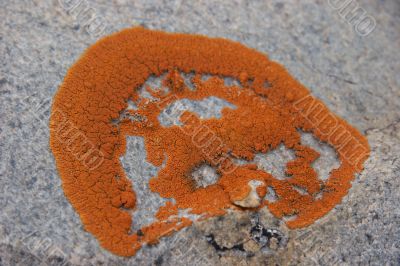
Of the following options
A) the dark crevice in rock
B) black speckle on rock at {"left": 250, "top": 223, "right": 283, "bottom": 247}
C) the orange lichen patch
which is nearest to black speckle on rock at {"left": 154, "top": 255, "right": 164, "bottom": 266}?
the orange lichen patch

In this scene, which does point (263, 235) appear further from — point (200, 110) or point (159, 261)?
point (200, 110)

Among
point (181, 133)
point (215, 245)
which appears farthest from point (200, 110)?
point (215, 245)

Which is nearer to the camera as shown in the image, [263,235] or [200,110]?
[263,235]

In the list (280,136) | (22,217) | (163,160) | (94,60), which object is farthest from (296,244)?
(94,60)

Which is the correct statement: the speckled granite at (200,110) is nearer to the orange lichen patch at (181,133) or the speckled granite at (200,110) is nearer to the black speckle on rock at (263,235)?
the black speckle on rock at (263,235)

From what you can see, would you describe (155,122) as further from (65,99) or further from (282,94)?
(282,94)

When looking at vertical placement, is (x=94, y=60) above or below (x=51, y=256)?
Result: above

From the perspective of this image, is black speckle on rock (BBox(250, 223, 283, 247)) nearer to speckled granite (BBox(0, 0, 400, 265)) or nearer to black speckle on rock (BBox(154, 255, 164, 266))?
speckled granite (BBox(0, 0, 400, 265))
